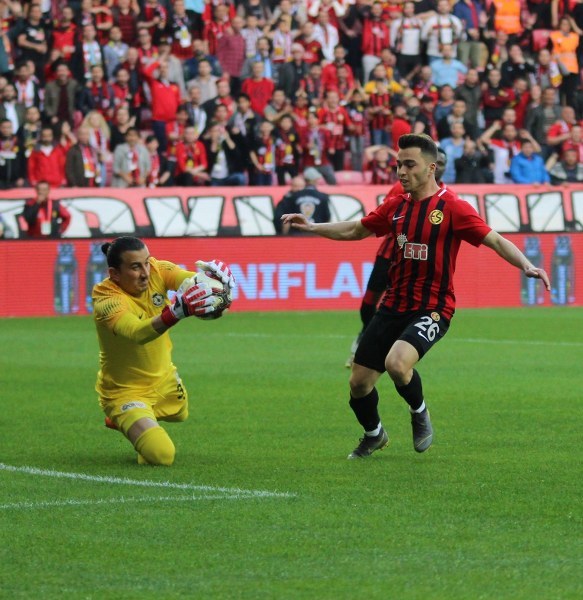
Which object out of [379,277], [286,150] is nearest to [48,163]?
[286,150]

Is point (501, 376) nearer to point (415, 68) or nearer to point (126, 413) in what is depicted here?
point (126, 413)

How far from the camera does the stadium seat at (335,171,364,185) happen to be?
24891mm

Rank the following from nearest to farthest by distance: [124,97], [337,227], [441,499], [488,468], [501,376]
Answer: [441,499] → [488,468] → [337,227] → [501,376] → [124,97]

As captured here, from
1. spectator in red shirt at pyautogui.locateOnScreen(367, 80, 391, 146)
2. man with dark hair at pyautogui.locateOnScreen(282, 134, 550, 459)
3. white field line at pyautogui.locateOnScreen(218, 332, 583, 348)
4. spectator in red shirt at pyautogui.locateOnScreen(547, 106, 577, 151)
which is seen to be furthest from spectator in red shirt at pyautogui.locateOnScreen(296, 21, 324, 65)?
man with dark hair at pyautogui.locateOnScreen(282, 134, 550, 459)

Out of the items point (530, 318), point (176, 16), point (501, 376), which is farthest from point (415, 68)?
point (501, 376)

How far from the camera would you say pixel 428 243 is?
28.0 ft

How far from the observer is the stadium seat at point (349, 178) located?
2489 centimetres

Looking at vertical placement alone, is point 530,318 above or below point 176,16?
below

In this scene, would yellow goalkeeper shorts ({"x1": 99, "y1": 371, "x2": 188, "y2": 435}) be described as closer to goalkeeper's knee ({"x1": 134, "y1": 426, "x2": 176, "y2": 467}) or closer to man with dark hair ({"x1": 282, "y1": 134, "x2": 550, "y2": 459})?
goalkeeper's knee ({"x1": 134, "y1": 426, "x2": 176, "y2": 467})

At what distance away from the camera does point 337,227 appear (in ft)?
29.6

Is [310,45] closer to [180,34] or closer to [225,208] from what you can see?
[180,34]

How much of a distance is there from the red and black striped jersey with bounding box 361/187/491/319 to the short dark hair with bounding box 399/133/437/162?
0.28 m

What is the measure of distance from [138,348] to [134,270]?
63cm

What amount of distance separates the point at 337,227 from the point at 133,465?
197 cm
